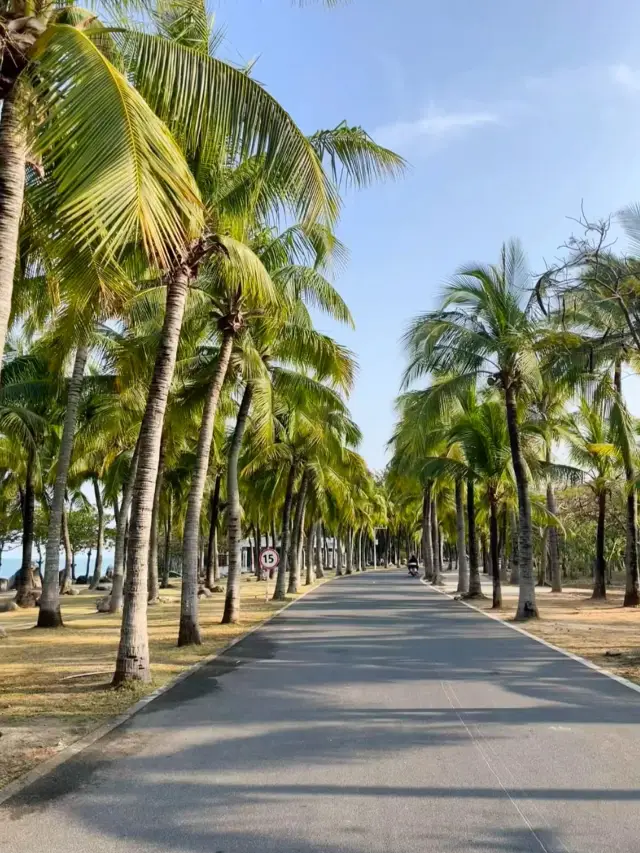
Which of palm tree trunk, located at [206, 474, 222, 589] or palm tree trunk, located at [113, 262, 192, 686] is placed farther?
palm tree trunk, located at [206, 474, 222, 589]

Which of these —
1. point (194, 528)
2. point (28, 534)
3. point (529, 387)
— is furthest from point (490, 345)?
point (28, 534)

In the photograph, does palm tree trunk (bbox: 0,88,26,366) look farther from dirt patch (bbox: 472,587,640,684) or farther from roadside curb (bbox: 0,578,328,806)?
dirt patch (bbox: 472,587,640,684)

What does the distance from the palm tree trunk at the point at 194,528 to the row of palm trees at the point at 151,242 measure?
40 millimetres

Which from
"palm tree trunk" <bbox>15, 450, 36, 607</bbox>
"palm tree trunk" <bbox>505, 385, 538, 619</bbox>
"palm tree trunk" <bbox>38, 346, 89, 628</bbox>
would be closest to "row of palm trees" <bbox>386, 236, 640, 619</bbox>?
"palm tree trunk" <bbox>505, 385, 538, 619</bbox>

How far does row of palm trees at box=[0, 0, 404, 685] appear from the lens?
20.5 feet

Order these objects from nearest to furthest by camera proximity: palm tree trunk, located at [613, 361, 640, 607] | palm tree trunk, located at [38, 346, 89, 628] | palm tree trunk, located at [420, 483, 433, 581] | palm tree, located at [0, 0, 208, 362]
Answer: palm tree, located at [0, 0, 208, 362], palm tree trunk, located at [38, 346, 89, 628], palm tree trunk, located at [613, 361, 640, 607], palm tree trunk, located at [420, 483, 433, 581]

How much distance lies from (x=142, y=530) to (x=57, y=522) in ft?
29.5

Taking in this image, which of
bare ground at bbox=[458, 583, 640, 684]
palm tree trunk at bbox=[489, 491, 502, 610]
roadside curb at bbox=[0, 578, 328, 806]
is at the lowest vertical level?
bare ground at bbox=[458, 583, 640, 684]

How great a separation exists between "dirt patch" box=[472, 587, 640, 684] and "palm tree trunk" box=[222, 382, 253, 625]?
700 cm

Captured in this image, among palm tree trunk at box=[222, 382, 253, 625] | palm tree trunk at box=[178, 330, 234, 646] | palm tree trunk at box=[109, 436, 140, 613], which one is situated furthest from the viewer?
palm tree trunk at box=[109, 436, 140, 613]

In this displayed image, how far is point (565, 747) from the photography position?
6520 mm

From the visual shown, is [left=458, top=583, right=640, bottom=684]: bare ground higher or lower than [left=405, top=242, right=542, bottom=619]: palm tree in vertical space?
lower

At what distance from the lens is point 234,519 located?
1991 cm

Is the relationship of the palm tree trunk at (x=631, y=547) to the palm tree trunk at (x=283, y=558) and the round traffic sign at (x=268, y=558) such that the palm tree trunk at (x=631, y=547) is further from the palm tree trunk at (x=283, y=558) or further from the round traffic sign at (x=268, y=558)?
the palm tree trunk at (x=283, y=558)
